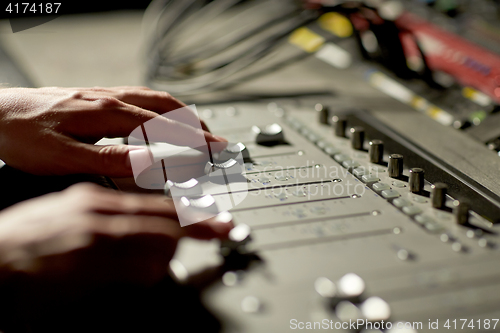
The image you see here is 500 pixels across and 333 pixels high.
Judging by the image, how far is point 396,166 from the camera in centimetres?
57

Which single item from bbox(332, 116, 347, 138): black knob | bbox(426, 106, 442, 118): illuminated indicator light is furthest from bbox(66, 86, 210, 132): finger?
bbox(426, 106, 442, 118): illuminated indicator light

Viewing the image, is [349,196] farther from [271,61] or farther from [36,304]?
[271,61]

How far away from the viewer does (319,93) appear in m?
1.04

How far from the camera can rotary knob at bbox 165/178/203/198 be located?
51cm

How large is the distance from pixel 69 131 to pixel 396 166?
18.1 inches

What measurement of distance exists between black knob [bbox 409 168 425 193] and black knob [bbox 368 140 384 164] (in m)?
0.09

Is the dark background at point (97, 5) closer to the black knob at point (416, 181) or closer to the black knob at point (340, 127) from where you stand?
the black knob at point (340, 127)

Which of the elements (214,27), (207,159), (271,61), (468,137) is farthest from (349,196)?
(214,27)

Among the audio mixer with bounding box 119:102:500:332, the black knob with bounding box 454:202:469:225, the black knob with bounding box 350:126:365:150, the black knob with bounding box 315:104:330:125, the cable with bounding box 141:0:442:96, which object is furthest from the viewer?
the cable with bounding box 141:0:442:96

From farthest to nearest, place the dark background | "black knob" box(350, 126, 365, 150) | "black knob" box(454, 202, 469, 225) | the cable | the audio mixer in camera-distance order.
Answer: the dark background, the cable, "black knob" box(350, 126, 365, 150), "black knob" box(454, 202, 469, 225), the audio mixer

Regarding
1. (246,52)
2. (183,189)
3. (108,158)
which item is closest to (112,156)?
(108,158)

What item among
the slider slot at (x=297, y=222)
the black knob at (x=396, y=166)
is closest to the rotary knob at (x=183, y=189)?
the slider slot at (x=297, y=222)

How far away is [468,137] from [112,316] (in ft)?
2.06

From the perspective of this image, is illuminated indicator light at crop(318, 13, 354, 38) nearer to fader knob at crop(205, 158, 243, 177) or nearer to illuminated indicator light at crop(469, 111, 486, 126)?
illuminated indicator light at crop(469, 111, 486, 126)
